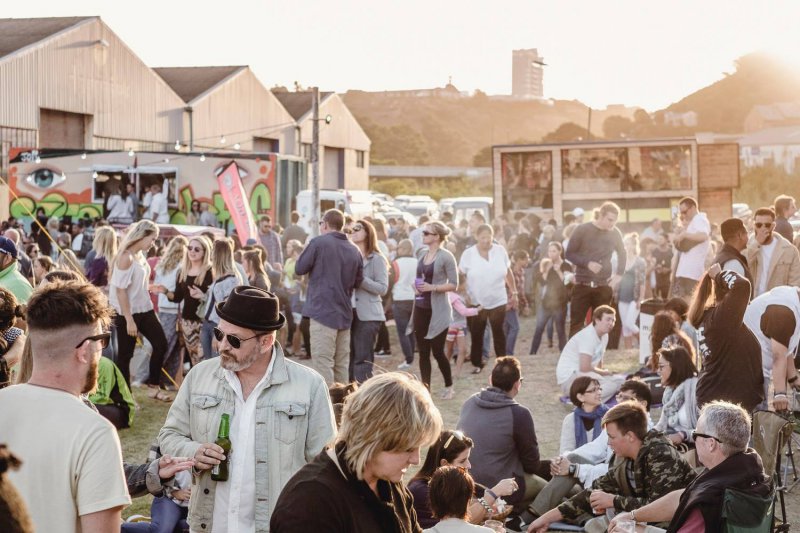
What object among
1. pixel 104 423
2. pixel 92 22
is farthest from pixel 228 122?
pixel 104 423

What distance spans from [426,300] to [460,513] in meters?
5.84


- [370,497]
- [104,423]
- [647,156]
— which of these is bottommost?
[370,497]

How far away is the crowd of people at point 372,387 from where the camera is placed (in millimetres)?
3004

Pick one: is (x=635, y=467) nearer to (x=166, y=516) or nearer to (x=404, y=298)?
(x=166, y=516)

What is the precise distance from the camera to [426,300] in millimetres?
10523

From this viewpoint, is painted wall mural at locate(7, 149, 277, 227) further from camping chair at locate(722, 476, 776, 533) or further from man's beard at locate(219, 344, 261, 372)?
man's beard at locate(219, 344, 261, 372)

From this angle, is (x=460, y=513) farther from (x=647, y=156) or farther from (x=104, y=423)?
(x=647, y=156)

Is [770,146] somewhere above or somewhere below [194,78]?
below

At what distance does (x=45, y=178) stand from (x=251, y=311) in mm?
24148

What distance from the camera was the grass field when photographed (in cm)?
855

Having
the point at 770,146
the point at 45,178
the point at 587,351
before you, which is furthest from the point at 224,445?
the point at 770,146

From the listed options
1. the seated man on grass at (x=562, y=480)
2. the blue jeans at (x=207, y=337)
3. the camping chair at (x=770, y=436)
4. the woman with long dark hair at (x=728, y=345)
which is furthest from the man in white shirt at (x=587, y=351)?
the blue jeans at (x=207, y=337)

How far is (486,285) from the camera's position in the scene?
11.6m

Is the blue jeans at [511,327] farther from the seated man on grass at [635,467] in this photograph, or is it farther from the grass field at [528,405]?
the seated man on grass at [635,467]
